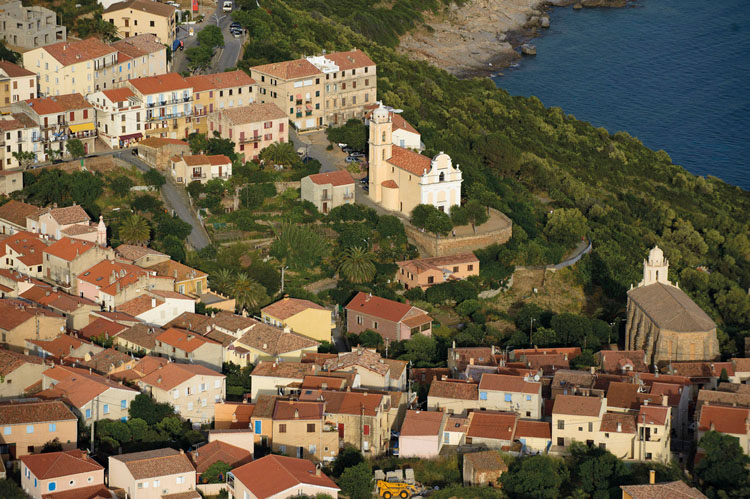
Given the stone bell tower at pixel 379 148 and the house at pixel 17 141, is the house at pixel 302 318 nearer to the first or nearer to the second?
the stone bell tower at pixel 379 148

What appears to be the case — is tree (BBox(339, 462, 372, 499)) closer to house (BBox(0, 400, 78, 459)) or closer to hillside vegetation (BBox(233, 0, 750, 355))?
house (BBox(0, 400, 78, 459))

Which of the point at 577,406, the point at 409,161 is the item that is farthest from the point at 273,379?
the point at 409,161

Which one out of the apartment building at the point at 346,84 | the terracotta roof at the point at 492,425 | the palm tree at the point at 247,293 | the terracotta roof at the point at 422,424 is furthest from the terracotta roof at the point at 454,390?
the apartment building at the point at 346,84

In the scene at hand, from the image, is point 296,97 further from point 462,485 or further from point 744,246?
point 462,485

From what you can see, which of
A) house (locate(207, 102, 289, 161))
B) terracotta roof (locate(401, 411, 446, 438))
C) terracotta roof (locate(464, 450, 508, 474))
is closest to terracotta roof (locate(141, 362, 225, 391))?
terracotta roof (locate(401, 411, 446, 438))

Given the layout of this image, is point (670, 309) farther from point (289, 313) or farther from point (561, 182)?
point (561, 182)
